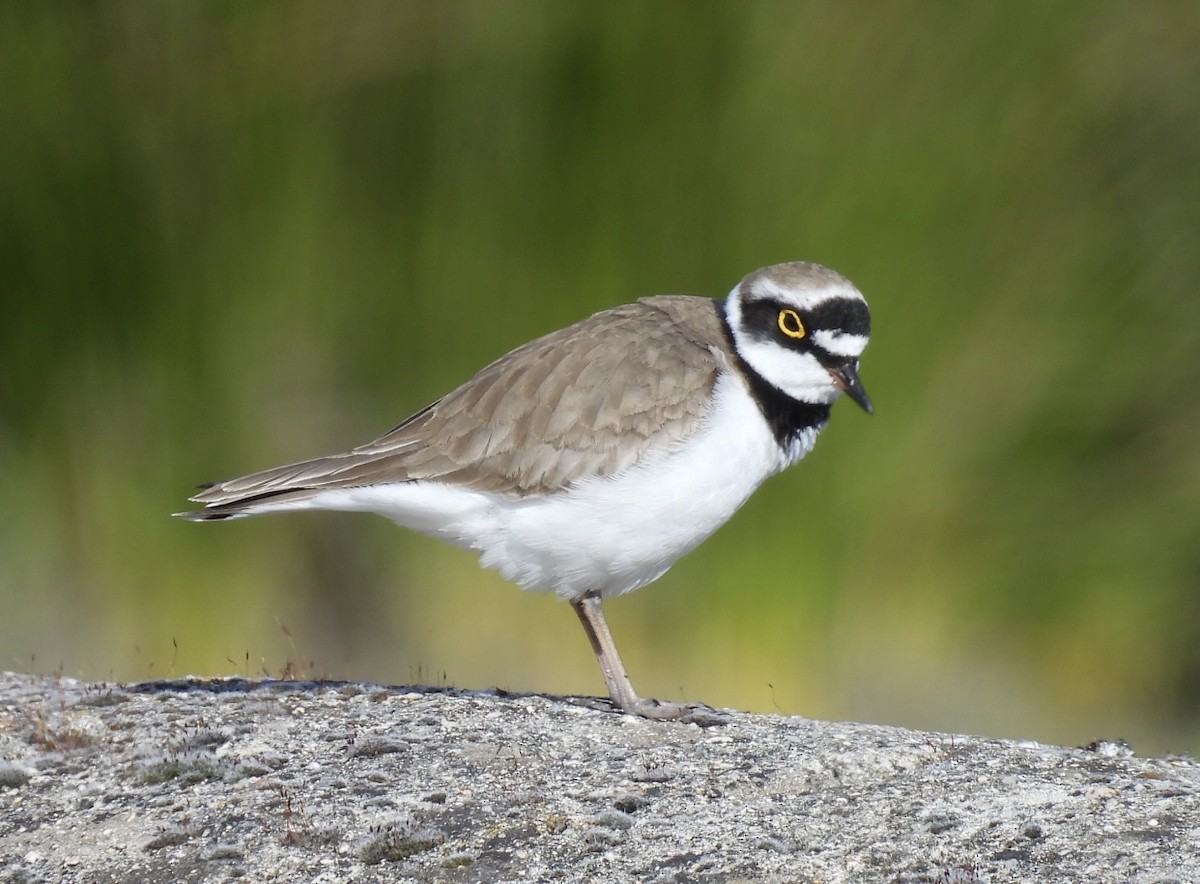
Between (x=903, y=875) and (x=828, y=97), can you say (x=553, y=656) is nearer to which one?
(x=828, y=97)

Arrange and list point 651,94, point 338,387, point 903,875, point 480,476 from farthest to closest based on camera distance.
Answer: point 338,387 < point 651,94 < point 480,476 < point 903,875

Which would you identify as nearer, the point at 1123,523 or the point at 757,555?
the point at 757,555

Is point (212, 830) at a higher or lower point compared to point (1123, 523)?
lower

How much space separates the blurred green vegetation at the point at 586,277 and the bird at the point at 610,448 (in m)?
1.57

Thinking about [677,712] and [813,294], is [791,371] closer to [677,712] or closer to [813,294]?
[813,294]

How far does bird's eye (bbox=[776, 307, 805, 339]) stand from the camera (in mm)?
5938

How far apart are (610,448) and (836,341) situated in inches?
41.4

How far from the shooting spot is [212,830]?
14.3 feet

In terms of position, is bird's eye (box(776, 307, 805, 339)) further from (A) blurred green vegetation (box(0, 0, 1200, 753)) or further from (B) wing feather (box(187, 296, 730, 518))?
(A) blurred green vegetation (box(0, 0, 1200, 753))

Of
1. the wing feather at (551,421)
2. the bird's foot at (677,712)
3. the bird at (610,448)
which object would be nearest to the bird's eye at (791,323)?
the bird at (610,448)

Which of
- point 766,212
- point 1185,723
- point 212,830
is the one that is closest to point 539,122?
point 766,212

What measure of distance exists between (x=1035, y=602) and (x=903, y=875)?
14.6 feet

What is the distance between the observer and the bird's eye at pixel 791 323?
5938 millimetres

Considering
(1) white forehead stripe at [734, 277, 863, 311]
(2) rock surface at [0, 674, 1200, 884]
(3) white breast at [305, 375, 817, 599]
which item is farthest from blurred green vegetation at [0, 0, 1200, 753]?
(2) rock surface at [0, 674, 1200, 884]
